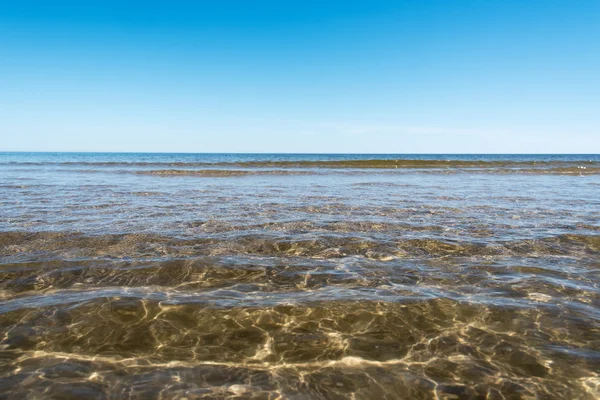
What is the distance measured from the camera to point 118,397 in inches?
151

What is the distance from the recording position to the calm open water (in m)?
4.13

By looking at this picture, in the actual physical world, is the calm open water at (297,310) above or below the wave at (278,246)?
below

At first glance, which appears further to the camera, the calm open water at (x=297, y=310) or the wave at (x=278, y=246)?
the wave at (x=278, y=246)

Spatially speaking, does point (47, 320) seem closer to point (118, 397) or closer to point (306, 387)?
point (118, 397)

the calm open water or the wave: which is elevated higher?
the wave

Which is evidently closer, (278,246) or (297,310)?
(297,310)

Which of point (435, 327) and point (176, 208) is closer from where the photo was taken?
point (435, 327)

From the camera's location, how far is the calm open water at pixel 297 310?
4.13 m

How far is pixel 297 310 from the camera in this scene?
5777 millimetres

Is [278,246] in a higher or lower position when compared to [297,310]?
higher

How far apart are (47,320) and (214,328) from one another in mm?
2584

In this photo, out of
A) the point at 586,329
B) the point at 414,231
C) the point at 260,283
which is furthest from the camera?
the point at 414,231

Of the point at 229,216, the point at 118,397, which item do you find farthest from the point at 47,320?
the point at 229,216

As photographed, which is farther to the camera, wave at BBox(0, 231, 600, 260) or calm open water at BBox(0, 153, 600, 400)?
wave at BBox(0, 231, 600, 260)
